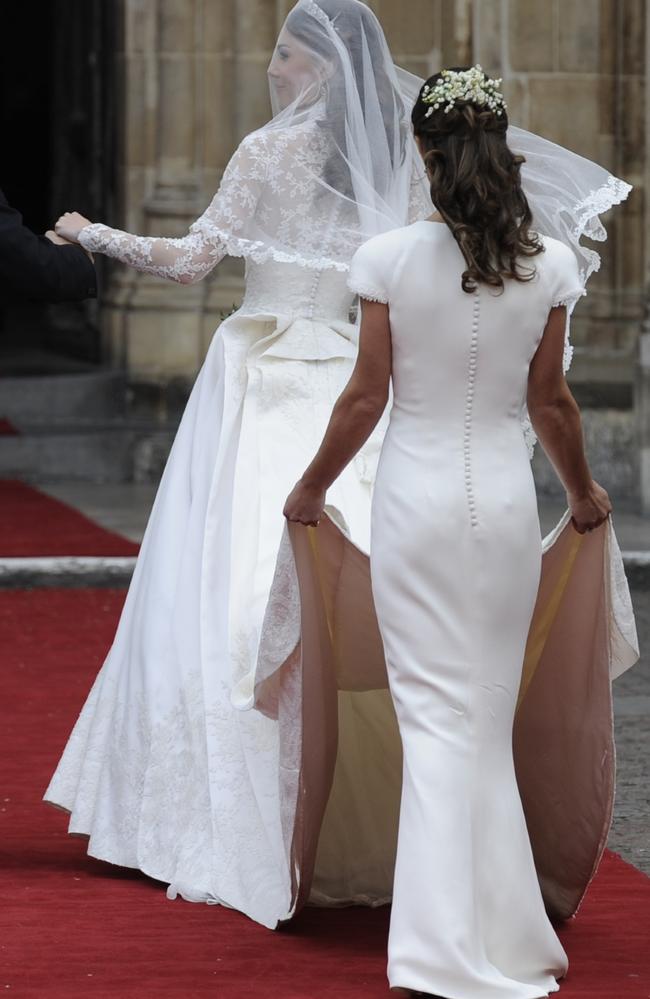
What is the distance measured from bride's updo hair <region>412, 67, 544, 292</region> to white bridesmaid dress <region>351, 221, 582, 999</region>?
5 cm

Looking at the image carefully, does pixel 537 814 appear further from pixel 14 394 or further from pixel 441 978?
pixel 14 394

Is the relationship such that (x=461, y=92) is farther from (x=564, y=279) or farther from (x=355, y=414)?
(x=355, y=414)

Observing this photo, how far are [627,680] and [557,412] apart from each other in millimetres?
3799

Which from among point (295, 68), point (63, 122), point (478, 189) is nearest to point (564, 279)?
point (478, 189)

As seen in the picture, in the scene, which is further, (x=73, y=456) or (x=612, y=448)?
(x=73, y=456)

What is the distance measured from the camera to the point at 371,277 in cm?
455

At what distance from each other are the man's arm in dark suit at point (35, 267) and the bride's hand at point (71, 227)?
338 mm

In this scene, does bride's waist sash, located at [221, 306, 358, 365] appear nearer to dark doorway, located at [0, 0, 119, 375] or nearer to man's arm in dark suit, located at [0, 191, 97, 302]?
man's arm in dark suit, located at [0, 191, 97, 302]

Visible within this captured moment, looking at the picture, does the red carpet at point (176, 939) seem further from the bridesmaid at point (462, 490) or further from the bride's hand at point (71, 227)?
the bride's hand at point (71, 227)

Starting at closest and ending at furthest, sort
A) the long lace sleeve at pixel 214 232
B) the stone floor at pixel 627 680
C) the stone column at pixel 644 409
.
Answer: the long lace sleeve at pixel 214 232 → the stone floor at pixel 627 680 → the stone column at pixel 644 409

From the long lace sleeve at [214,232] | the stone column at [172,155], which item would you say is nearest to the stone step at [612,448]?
the stone column at [172,155]

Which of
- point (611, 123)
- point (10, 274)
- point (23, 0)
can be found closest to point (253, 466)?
point (10, 274)

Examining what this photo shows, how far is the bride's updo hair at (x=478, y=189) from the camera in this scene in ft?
14.8

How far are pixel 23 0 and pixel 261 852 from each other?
16.9 metres
